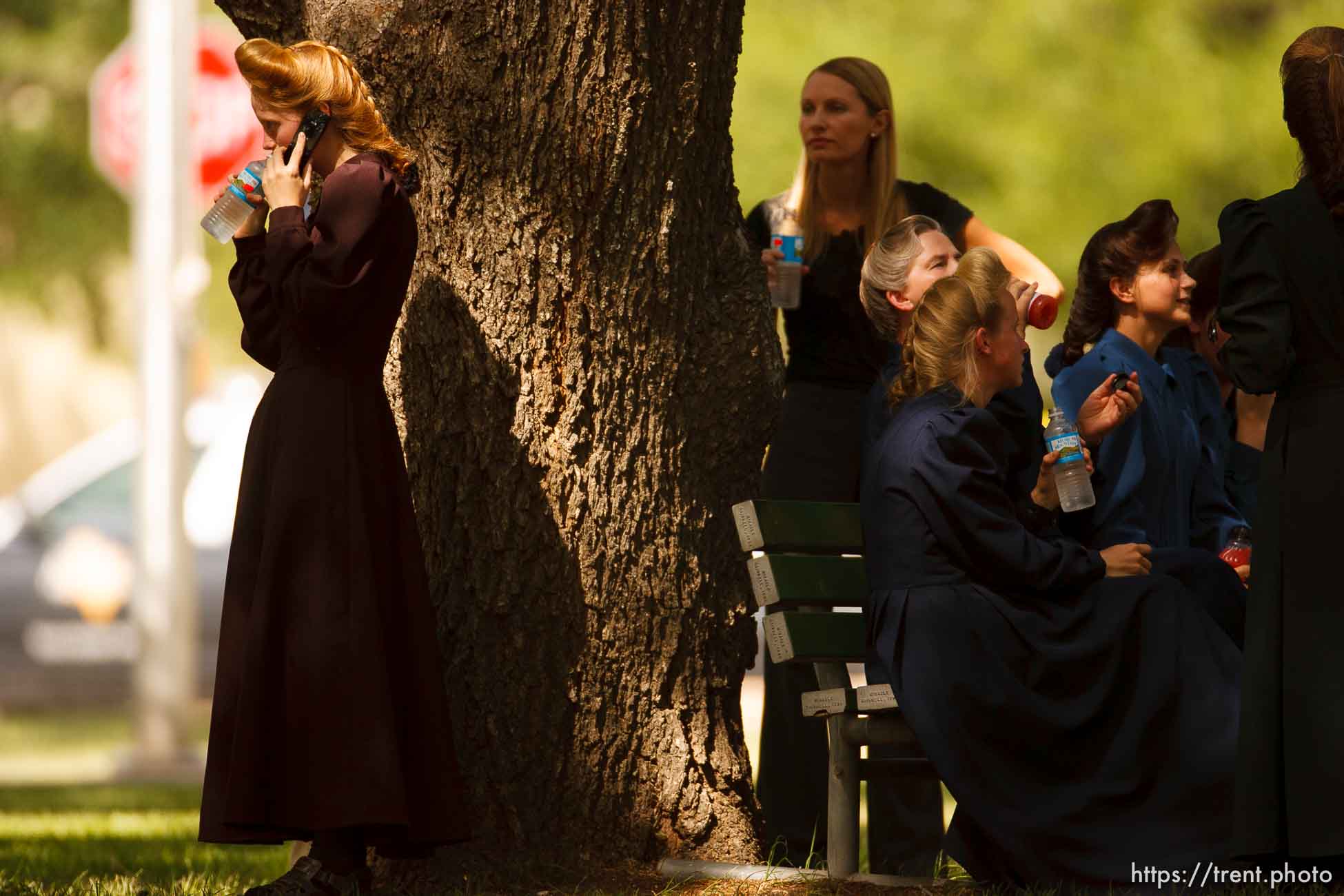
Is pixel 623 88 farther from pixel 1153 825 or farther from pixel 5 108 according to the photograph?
pixel 5 108

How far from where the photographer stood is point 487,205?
541 centimetres

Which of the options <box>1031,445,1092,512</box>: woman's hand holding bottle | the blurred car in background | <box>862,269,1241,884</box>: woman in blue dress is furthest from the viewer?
the blurred car in background

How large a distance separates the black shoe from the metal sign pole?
711cm

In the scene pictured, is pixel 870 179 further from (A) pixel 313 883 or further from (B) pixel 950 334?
(A) pixel 313 883

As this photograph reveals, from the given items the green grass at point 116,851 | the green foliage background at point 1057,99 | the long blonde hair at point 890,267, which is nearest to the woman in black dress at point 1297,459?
the long blonde hair at point 890,267

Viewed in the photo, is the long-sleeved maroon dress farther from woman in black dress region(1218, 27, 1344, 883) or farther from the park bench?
woman in black dress region(1218, 27, 1344, 883)

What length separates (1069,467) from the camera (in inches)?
214

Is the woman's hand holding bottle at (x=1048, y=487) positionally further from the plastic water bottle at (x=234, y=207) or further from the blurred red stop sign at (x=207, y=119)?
the blurred red stop sign at (x=207, y=119)

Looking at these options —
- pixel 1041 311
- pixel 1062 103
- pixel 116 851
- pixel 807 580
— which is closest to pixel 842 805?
pixel 807 580

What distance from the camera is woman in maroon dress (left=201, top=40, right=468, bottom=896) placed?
478cm

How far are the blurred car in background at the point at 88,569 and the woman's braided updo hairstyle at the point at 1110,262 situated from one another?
7.30 meters

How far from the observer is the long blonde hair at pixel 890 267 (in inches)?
228

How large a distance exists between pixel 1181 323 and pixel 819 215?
1138 millimetres

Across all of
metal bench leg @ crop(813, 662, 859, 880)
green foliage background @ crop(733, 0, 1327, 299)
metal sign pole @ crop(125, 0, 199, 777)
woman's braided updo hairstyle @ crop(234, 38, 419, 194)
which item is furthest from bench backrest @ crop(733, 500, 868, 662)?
green foliage background @ crop(733, 0, 1327, 299)
